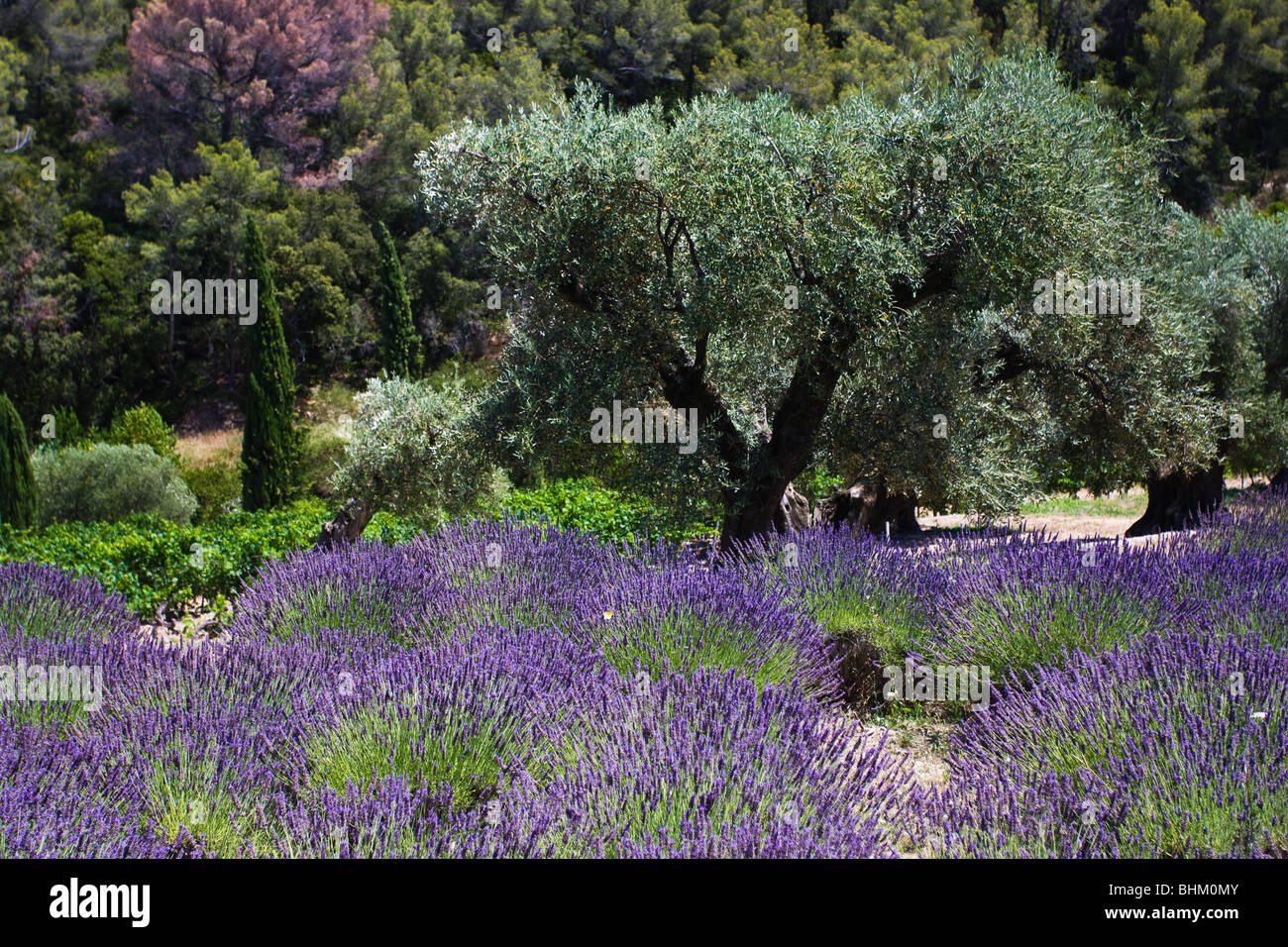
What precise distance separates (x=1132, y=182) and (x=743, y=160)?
5.80m

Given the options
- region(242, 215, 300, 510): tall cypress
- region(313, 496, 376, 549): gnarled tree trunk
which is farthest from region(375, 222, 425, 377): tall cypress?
region(313, 496, 376, 549): gnarled tree trunk

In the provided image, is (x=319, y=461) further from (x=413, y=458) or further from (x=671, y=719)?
(x=671, y=719)

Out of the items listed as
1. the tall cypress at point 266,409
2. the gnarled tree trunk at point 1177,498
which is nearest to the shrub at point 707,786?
the gnarled tree trunk at point 1177,498

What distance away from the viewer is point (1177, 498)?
45.8 ft

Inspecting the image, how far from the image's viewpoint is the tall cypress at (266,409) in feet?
66.3

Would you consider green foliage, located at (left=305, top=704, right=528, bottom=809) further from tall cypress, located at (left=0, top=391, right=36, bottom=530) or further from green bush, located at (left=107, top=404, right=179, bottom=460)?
green bush, located at (left=107, top=404, right=179, bottom=460)

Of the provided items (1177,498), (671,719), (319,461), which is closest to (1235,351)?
(1177,498)

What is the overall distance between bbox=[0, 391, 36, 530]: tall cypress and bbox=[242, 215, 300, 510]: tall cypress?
4295mm

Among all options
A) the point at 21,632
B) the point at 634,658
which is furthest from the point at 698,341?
the point at 21,632

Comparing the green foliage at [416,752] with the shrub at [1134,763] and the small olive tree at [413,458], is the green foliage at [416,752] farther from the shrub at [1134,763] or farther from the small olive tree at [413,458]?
the small olive tree at [413,458]

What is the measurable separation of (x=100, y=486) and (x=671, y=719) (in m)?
17.8

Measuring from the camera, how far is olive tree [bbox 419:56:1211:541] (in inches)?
281

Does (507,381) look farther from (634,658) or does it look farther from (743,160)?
(634,658)

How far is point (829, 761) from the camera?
338 cm
